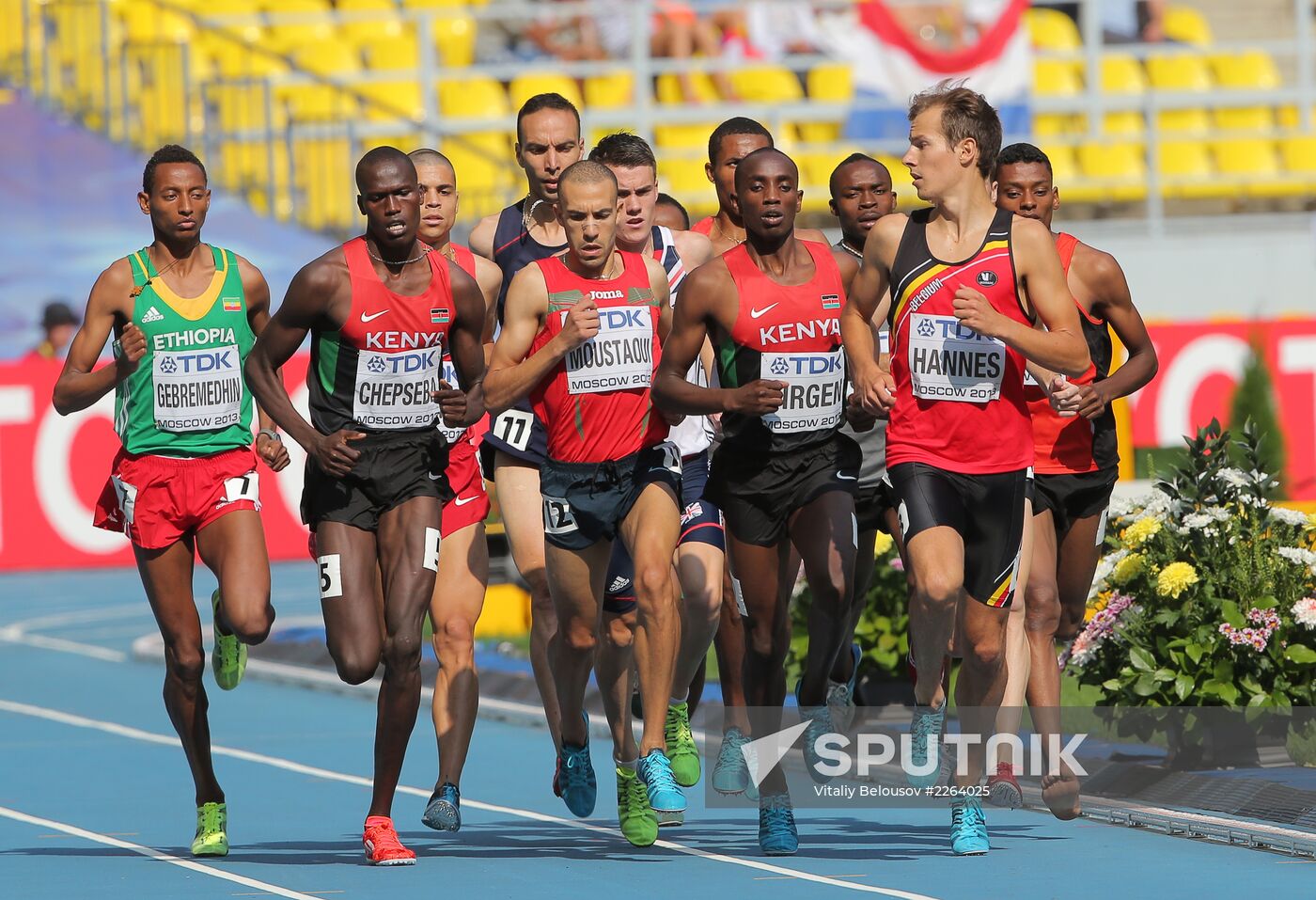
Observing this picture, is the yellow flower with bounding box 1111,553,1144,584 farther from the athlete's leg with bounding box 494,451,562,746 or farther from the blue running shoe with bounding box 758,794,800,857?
the athlete's leg with bounding box 494,451,562,746

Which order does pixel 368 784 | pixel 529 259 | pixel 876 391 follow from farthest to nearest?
pixel 368 784
pixel 529 259
pixel 876 391

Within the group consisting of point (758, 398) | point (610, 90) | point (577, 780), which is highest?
point (610, 90)

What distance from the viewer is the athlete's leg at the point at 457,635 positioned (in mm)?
9305

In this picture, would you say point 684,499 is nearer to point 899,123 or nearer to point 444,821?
point 444,821

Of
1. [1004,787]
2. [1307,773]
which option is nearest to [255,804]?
[1004,787]

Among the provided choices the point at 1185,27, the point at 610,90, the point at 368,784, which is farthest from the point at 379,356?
the point at 1185,27

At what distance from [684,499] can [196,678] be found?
6.96 feet

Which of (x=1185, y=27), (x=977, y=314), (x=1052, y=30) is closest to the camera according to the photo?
(x=977, y=314)

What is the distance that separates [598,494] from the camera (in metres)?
8.89

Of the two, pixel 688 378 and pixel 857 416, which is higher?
pixel 688 378

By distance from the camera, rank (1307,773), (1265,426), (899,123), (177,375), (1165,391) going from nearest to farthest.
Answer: (177,375)
(1307,773)
(1265,426)
(1165,391)
(899,123)

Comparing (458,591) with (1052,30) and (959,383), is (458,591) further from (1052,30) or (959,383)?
(1052,30)

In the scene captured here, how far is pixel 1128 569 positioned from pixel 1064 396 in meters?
2.07

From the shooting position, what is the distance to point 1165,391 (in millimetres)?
22812
